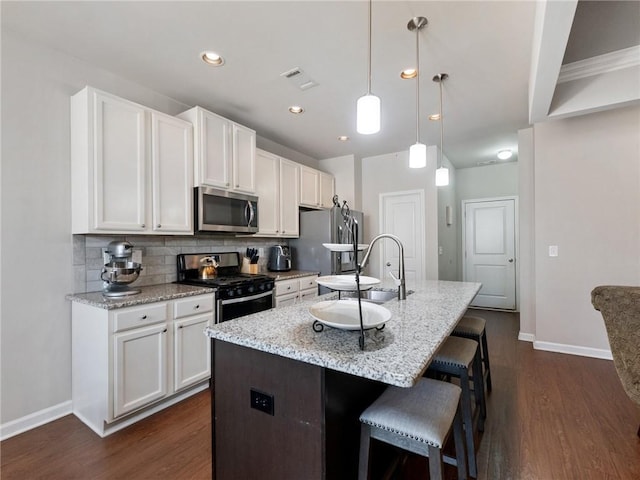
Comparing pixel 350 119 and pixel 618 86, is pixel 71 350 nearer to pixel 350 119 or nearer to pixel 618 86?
pixel 350 119

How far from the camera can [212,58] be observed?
7.51ft

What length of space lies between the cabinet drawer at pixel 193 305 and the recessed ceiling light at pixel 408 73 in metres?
2.43

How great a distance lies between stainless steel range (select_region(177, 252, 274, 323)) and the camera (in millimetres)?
2602

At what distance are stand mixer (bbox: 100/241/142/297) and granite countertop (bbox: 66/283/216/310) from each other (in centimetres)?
8

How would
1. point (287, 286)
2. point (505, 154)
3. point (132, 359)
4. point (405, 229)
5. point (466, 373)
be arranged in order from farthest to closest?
point (505, 154), point (405, 229), point (287, 286), point (132, 359), point (466, 373)

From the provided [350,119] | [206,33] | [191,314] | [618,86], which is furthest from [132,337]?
[618,86]

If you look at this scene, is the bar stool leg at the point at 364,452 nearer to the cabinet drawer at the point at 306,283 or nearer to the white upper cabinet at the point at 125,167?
the white upper cabinet at the point at 125,167

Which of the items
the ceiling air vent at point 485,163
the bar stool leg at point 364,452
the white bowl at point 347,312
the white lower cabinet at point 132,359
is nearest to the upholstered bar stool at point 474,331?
the white bowl at point 347,312

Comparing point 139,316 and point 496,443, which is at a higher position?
point 139,316

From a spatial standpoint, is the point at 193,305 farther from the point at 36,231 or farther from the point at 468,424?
the point at 468,424

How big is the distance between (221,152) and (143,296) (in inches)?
59.1

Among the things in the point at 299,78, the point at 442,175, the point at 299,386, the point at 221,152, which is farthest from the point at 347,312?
the point at 221,152

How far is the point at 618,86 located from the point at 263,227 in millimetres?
3504

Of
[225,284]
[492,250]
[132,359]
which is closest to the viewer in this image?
[132,359]
